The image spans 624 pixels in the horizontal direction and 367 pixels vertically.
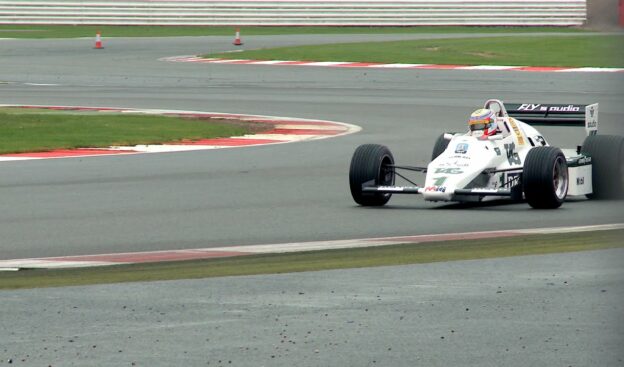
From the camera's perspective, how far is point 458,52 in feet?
123

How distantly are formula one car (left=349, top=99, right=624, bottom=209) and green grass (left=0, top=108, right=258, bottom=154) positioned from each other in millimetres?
6468

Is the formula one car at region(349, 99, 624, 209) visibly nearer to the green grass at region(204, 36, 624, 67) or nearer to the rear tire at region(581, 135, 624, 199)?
the rear tire at region(581, 135, 624, 199)

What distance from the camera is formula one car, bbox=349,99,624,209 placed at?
11.9 metres

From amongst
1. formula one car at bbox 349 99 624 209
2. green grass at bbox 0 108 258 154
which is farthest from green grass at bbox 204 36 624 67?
formula one car at bbox 349 99 624 209

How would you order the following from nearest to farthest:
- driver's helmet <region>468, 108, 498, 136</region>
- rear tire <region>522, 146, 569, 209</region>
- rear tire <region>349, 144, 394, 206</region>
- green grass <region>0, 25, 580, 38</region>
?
rear tire <region>522, 146, 569, 209</region>
rear tire <region>349, 144, 394, 206</region>
driver's helmet <region>468, 108, 498, 136</region>
green grass <region>0, 25, 580, 38</region>

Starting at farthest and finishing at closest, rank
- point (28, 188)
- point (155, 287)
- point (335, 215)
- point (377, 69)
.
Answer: point (377, 69)
point (28, 188)
point (335, 215)
point (155, 287)

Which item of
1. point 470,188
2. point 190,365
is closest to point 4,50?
point 470,188

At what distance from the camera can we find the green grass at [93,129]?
18.5 m

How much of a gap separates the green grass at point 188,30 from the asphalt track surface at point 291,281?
25.9 metres

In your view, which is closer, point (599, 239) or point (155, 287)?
point (155, 287)

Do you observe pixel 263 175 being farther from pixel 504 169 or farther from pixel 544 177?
pixel 544 177

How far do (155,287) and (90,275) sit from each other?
2.16 ft

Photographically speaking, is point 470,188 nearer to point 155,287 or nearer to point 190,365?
point 155,287

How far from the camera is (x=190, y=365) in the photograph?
6047 mm
